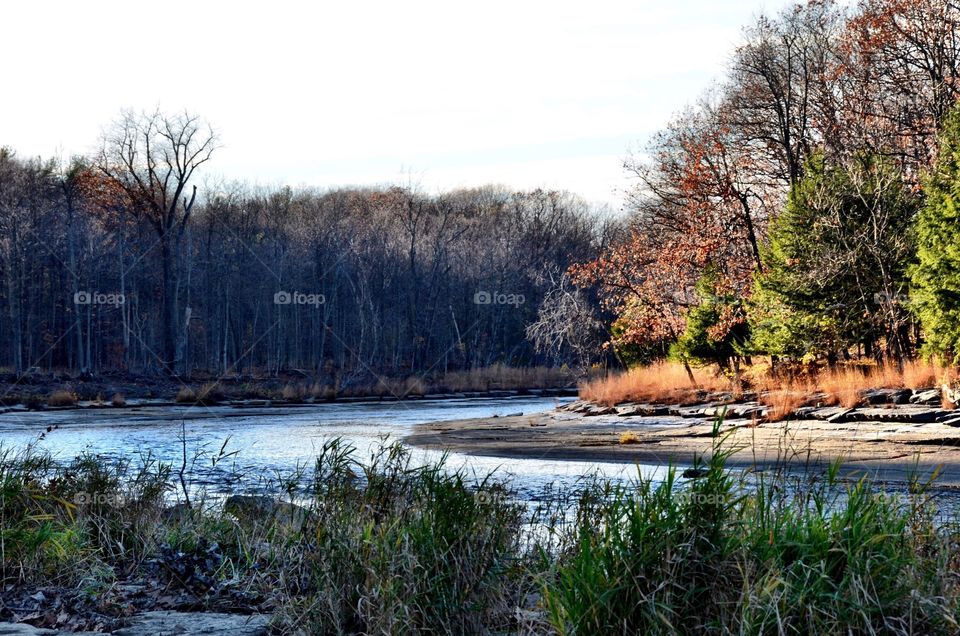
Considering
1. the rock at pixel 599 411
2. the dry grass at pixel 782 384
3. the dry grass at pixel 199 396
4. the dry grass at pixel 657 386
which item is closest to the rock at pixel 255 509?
the dry grass at pixel 782 384

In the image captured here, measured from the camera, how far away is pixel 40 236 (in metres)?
54.8

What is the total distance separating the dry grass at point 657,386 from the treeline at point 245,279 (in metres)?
18.5

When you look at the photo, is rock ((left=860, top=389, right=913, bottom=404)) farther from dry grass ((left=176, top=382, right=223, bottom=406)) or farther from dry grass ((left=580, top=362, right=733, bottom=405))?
dry grass ((left=176, top=382, right=223, bottom=406))

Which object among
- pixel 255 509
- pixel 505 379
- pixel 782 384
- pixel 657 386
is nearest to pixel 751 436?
pixel 255 509

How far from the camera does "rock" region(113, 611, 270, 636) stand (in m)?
5.79

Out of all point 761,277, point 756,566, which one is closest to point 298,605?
point 756,566

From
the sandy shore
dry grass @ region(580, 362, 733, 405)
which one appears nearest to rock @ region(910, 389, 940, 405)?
the sandy shore

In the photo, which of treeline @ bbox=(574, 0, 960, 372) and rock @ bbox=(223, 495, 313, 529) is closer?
rock @ bbox=(223, 495, 313, 529)

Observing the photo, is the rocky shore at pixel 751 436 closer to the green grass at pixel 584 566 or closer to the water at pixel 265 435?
the water at pixel 265 435

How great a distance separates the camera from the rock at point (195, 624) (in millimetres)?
5789

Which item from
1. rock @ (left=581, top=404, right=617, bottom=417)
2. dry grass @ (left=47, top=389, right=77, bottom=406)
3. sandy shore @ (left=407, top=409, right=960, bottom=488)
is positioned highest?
dry grass @ (left=47, top=389, right=77, bottom=406)

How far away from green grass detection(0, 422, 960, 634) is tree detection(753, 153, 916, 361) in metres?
18.6

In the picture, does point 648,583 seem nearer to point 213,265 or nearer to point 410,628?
point 410,628

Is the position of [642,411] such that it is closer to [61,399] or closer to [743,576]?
[743,576]
